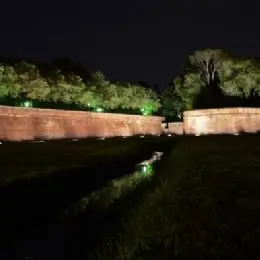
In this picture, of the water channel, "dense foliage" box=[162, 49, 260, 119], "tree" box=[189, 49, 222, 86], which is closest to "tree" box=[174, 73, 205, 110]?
"dense foliage" box=[162, 49, 260, 119]

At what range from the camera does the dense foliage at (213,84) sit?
201ft

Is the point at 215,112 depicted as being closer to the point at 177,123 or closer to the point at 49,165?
the point at 177,123

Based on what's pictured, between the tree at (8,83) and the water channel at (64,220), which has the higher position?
the tree at (8,83)

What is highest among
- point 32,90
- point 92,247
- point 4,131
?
point 32,90

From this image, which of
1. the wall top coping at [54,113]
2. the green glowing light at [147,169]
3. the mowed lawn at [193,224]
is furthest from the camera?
the wall top coping at [54,113]

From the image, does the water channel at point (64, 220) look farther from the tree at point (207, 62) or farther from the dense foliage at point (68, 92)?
the tree at point (207, 62)

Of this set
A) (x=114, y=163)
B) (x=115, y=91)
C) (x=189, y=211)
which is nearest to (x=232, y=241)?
(x=189, y=211)

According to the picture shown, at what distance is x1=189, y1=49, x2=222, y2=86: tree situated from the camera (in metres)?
66.2

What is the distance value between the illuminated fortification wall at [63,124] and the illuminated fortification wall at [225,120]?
7357 mm

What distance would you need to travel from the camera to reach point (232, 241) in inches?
296

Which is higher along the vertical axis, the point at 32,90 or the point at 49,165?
the point at 32,90

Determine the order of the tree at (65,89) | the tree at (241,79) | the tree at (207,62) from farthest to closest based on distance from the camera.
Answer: the tree at (207,62), the tree at (241,79), the tree at (65,89)

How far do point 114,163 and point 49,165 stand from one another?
472 centimetres

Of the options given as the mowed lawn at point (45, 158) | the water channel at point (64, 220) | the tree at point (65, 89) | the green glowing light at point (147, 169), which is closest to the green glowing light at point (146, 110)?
the tree at point (65, 89)
